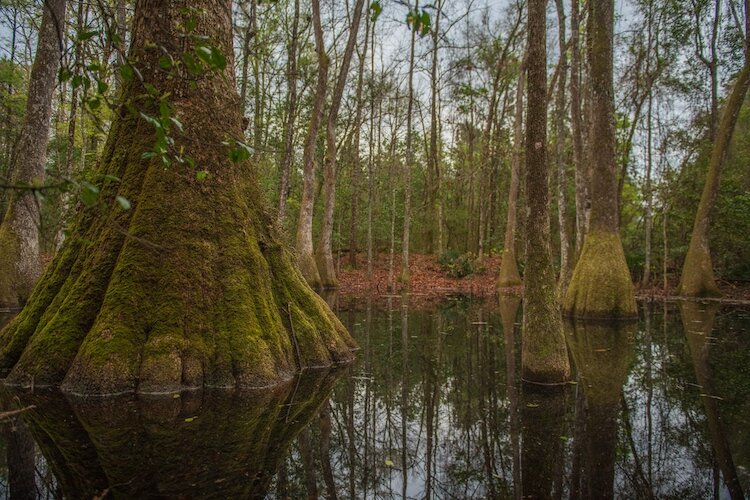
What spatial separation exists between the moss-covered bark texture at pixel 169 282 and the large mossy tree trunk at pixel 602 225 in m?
8.39

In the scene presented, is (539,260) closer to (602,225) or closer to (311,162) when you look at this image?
(602,225)

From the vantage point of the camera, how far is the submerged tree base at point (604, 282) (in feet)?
39.4

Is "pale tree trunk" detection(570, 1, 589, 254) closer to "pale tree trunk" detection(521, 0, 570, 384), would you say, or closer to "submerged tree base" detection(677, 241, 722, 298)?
"submerged tree base" detection(677, 241, 722, 298)

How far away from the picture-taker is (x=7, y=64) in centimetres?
1984

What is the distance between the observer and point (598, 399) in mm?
5617

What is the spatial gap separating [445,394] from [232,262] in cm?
309

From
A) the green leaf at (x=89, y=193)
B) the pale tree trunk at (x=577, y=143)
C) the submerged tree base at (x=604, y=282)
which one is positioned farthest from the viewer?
the pale tree trunk at (x=577, y=143)

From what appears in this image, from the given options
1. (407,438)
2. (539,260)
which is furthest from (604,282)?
(407,438)

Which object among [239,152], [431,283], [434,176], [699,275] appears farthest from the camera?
[434,176]

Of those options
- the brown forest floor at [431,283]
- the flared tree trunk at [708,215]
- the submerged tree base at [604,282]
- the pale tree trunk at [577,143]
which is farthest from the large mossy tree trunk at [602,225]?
the brown forest floor at [431,283]

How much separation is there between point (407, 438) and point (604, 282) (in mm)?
9325

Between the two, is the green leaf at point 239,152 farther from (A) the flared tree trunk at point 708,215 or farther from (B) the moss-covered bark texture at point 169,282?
(A) the flared tree trunk at point 708,215

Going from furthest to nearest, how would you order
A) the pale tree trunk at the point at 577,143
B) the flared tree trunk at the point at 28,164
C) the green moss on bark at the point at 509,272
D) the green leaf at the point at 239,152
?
the green moss on bark at the point at 509,272, the pale tree trunk at the point at 577,143, the flared tree trunk at the point at 28,164, the green leaf at the point at 239,152

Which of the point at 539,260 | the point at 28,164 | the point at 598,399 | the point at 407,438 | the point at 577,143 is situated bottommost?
the point at 407,438
